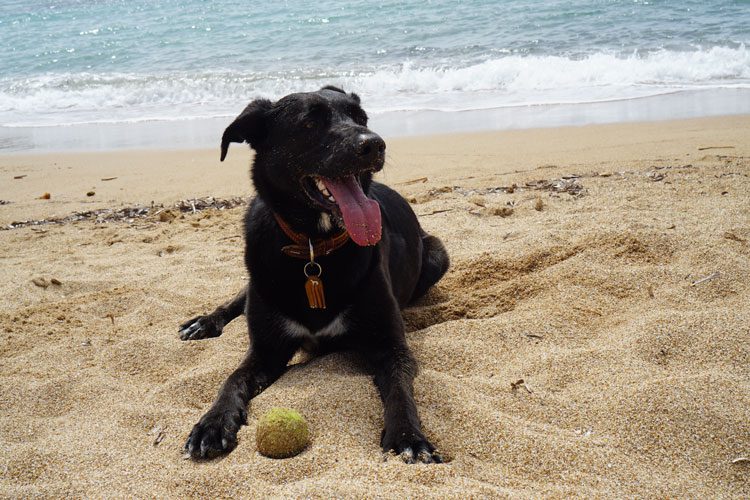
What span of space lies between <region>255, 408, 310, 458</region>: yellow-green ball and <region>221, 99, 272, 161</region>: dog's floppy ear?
1589mm

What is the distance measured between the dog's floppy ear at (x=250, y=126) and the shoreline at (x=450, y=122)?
21.8ft

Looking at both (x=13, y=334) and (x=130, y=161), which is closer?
(x=13, y=334)

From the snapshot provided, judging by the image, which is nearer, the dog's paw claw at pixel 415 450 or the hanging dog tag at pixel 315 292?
the dog's paw claw at pixel 415 450

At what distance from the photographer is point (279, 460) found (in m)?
2.68

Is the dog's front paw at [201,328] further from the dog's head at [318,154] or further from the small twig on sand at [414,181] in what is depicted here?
the small twig on sand at [414,181]

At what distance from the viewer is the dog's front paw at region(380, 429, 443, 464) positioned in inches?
105

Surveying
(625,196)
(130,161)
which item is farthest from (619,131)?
(130,161)

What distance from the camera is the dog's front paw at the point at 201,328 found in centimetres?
434

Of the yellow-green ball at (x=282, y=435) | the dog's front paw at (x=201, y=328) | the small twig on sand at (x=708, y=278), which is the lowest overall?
the dog's front paw at (x=201, y=328)

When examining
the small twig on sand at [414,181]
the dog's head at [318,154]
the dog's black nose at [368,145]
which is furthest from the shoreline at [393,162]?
the dog's black nose at [368,145]

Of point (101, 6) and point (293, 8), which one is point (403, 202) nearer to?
point (293, 8)

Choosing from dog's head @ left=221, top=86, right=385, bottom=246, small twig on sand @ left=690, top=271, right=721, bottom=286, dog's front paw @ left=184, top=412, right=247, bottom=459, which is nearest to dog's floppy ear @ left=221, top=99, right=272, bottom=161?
dog's head @ left=221, top=86, right=385, bottom=246

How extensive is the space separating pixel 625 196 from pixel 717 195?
0.73m

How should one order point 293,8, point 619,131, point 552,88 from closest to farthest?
1. point 619,131
2. point 552,88
3. point 293,8
